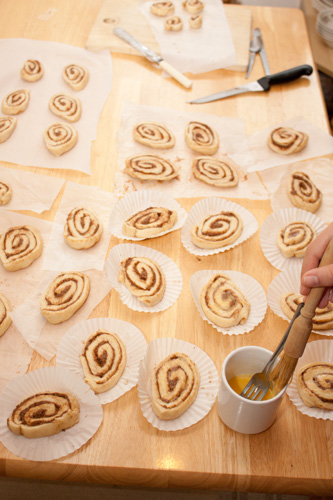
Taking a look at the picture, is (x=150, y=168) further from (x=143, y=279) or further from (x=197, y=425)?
(x=197, y=425)

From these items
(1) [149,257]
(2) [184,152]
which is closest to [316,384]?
(1) [149,257]

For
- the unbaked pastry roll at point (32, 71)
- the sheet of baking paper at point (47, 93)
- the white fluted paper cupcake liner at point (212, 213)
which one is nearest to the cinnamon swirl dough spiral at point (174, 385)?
the white fluted paper cupcake liner at point (212, 213)

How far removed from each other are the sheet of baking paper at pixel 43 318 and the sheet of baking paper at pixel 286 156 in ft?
2.78

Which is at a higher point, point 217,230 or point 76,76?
point 76,76

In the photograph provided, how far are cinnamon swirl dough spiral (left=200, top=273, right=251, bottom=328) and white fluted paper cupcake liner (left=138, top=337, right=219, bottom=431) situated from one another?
13cm

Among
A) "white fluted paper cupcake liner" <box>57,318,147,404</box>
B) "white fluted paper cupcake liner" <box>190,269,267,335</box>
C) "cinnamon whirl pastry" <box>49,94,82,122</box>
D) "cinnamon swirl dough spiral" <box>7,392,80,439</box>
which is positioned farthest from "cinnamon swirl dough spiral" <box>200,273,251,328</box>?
"cinnamon whirl pastry" <box>49,94,82,122</box>

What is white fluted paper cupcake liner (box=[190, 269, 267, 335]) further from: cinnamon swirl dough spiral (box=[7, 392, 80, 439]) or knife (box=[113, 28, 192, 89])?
knife (box=[113, 28, 192, 89])

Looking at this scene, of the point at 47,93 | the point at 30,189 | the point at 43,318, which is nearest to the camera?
the point at 43,318

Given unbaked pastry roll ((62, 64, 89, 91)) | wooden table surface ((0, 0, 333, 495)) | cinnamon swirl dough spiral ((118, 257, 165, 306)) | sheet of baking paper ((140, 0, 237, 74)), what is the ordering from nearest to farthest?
1. wooden table surface ((0, 0, 333, 495))
2. cinnamon swirl dough spiral ((118, 257, 165, 306))
3. unbaked pastry roll ((62, 64, 89, 91))
4. sheet of baking paper ((140, 0, 237, 74))

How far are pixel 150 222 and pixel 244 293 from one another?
43cm

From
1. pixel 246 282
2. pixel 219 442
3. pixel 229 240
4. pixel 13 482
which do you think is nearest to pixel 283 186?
pixel 229 240

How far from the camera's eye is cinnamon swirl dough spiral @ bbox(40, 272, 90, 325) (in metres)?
1.53

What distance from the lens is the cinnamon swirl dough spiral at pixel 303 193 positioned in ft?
6.31

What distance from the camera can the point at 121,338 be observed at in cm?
150
